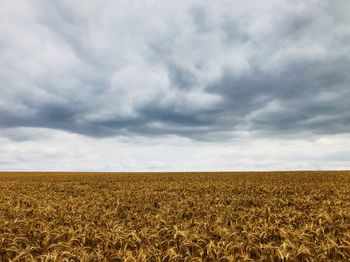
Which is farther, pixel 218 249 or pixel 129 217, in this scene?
pixel 129 217

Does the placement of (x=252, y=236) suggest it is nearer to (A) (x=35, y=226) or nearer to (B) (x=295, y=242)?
(B) (x=295, y=242)

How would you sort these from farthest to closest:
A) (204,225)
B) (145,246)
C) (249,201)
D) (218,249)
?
(249,201) < (204,225) < (145,246) < (218,249)

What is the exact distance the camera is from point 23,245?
7.39 metres

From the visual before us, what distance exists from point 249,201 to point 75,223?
356 inches

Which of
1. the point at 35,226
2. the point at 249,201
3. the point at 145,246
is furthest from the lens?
the point at 249,201

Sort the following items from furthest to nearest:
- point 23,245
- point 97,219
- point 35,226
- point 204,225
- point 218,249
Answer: point 97,219
point 35,226
point 204,225
point 23,245
point 218,249

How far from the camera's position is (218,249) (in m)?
5.83

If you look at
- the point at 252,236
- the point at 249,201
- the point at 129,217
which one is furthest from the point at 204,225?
the point at 249,201

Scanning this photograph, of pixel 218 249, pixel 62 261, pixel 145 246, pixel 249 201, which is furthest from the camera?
pixel 249 201

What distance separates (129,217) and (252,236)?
5.16m

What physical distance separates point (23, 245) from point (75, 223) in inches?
93.2

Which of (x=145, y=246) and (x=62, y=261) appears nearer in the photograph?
(x=62, y=261)

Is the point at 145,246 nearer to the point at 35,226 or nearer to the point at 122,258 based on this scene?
the point at 122,258

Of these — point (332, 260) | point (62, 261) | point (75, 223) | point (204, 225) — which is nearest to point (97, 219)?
point (75, 223)
